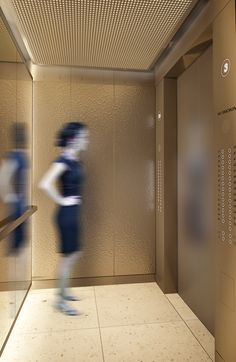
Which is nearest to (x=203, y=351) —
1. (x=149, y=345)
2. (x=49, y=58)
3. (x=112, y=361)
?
(x=149, y=345)

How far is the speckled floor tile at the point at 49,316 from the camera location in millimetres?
2422

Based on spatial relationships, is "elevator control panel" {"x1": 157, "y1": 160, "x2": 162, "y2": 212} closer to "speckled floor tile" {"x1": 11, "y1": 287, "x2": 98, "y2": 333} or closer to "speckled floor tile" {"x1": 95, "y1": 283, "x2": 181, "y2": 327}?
"speckled floor tile" {"x1": 95, "y1": 283, "x2": 181, "y2": 327}

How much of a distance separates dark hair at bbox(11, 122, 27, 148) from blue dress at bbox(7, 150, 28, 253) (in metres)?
0.07

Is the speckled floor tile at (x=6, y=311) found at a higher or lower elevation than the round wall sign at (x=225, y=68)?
lower

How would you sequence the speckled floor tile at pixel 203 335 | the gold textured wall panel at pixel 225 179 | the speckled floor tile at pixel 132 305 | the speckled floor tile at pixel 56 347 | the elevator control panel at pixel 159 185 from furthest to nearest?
the elevator control panel at pixel 159 185 < the speckled floor tile at pixel 132 305 < the speckled floor tile at pixel 203 335 < the speckled floor tile at pixel 56 347 < the gold textured wall panel at pixel 225 179

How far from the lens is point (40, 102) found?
330 centimetres

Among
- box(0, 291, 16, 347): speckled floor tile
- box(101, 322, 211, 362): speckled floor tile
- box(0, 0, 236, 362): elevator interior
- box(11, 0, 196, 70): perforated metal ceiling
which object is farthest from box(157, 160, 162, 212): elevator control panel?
box(0, 291, 16, 347): speckled floor tile

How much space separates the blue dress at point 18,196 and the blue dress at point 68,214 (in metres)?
0.34

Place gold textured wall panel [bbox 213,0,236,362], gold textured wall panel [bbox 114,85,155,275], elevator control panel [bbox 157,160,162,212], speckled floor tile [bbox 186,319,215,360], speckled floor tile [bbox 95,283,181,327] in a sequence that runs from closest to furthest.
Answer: gold textured wall panel [bbox 213,0,236,362]
speckled floor tile [bbox 186,319,215,360]
speckled floor tile [bbox 95,283,181,327]
elevator control panel [bbox 157,160,162,212]
gold textured wall panel [bbox 114,85,155,275]

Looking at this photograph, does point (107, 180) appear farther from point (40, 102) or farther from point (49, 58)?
point (49, 58)

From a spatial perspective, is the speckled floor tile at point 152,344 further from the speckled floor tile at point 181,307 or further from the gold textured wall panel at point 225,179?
the gold textured wall panel at point 225,179

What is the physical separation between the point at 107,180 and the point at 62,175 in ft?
2.73

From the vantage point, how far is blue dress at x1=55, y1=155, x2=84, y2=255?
8.64 ft

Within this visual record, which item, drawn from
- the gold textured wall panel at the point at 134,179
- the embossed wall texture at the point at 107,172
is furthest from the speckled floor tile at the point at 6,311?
the gold textured wall panel at the point at 134,179
